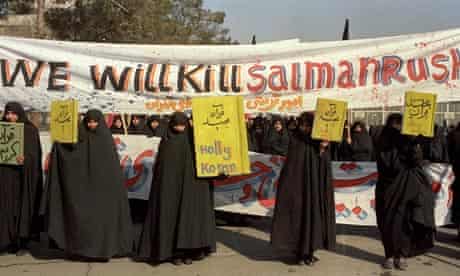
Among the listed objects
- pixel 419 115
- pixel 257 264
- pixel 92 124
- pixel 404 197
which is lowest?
pixel 257 264

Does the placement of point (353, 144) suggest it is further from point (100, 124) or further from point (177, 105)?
point (100, 124)

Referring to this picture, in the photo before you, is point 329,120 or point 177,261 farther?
point 177,261

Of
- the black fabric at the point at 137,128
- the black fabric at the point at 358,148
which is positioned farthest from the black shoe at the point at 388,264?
the black fabric at the point at 137,128

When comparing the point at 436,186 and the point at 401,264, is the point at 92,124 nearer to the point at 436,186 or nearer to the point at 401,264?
the point at 401,264

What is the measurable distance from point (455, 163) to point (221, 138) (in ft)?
8.28

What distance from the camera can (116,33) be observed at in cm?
1566

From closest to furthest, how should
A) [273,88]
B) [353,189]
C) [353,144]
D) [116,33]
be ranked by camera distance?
[273,88] → [353,189] → [353,144] → [116,33]

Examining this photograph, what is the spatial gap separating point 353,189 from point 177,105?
86.4 inches

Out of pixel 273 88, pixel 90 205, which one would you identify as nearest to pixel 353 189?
pixel 273 88

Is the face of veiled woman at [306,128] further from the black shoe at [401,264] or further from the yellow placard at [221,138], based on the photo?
the black shoe at [401,264]

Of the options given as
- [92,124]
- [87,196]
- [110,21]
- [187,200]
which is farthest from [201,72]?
[110,21]

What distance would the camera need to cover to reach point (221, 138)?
4.37 m

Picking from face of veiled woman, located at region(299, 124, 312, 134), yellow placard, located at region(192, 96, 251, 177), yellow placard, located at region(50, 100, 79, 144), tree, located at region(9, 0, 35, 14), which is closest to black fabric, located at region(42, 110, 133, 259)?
yellow placard, located at region(50, 100, 79, 144)

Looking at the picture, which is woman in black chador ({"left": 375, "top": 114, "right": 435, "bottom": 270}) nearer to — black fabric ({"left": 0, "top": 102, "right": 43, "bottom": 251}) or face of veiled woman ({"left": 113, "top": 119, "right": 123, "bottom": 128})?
black fabric ({"left": 0, "top": 102, "right": 43, "bottom": 251})
